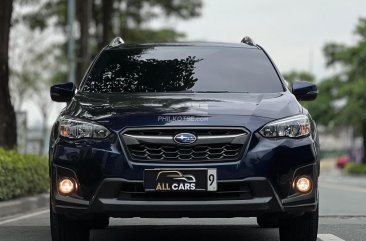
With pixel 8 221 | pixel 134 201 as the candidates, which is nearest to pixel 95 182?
pixel 134 201

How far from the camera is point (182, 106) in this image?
5.52 m

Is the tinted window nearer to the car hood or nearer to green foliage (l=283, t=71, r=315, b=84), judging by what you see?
the car hood

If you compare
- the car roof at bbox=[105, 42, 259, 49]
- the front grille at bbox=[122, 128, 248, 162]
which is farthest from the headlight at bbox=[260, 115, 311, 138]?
the car roof at bbox=[105, 42, 259, 49]

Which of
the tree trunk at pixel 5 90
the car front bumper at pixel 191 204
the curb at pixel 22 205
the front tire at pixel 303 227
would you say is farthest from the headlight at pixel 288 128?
the tree trunk at pixel 5 90

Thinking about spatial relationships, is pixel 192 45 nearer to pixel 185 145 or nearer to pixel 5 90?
pixel 185 145

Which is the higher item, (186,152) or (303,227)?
(186,152)

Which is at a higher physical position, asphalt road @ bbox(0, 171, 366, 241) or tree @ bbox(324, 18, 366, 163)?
asphalt road @ bbox(0, 171, 366, 241)

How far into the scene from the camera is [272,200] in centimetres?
522

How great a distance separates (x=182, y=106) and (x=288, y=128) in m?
0.78

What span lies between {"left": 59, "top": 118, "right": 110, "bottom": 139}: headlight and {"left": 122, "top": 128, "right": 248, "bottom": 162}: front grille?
172 millimetres

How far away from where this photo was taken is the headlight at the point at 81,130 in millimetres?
5312

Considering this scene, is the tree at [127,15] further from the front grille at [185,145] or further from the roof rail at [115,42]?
the front grille at [185,145]

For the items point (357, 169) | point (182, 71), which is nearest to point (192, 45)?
point (182, 71)

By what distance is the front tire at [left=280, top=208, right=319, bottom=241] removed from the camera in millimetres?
5785
